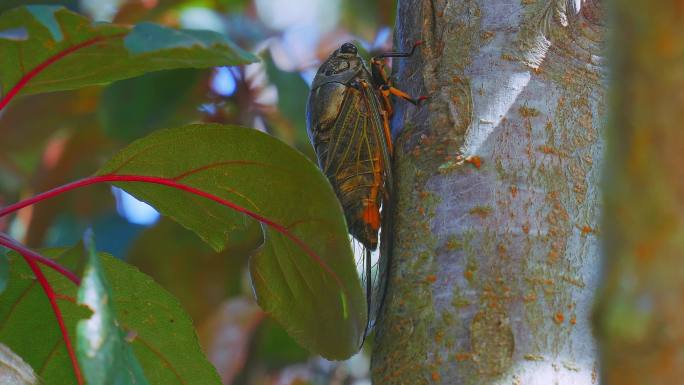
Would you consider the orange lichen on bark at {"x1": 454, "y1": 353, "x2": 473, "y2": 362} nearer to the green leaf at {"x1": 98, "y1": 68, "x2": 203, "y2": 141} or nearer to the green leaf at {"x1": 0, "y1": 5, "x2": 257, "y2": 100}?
the green leaf at {"x1": 0, "y1": 5, "x2": 257, "y2": 100}

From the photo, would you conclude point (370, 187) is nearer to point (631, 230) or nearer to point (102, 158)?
point (631, 230)

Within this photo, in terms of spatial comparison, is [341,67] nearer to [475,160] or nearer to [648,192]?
[475,160]

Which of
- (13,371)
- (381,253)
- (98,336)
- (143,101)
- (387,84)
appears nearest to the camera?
(98,336)

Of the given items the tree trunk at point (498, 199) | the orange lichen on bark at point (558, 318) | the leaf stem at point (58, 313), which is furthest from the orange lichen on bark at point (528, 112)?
the leaf stem at point (58, 313)

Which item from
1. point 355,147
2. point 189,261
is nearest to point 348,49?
point 355,147

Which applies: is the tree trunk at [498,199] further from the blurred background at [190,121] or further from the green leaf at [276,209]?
the blurred background at [190,121]

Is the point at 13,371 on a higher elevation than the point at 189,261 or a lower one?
higher
